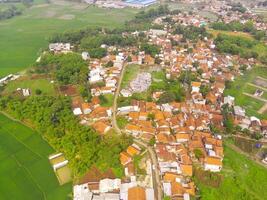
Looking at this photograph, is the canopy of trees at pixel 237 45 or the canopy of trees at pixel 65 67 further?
the canopy of trees at pixel 237 45

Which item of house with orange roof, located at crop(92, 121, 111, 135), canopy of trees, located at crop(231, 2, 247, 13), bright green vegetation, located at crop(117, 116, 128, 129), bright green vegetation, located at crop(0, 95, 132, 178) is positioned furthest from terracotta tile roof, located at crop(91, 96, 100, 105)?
canopy of trees, located at crop(231, 2, 247, 13)

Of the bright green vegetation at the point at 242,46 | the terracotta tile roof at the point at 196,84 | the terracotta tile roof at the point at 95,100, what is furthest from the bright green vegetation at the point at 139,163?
the bright green vegetation at the point at 242,46

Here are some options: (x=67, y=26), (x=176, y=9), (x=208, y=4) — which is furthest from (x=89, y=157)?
(x=208, y=4)

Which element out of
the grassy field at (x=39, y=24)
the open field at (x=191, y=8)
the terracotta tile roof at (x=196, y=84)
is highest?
the terracotta tile roof at (x=196, y=84)

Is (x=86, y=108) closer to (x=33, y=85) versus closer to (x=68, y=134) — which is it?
(x=68, y=134)

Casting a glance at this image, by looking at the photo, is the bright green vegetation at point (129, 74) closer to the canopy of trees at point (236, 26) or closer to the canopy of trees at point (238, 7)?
the canopy of trees at point (236, 26)

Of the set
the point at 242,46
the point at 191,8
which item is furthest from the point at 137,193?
the point at 191,8

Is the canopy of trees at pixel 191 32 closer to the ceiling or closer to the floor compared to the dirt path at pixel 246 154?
closer to the ceiling

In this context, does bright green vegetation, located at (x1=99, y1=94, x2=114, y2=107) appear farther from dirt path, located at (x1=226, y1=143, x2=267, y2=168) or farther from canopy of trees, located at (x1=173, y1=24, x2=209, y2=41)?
canopy of trees, located at (x1=173, y1=24, x2=209, y2=41)
